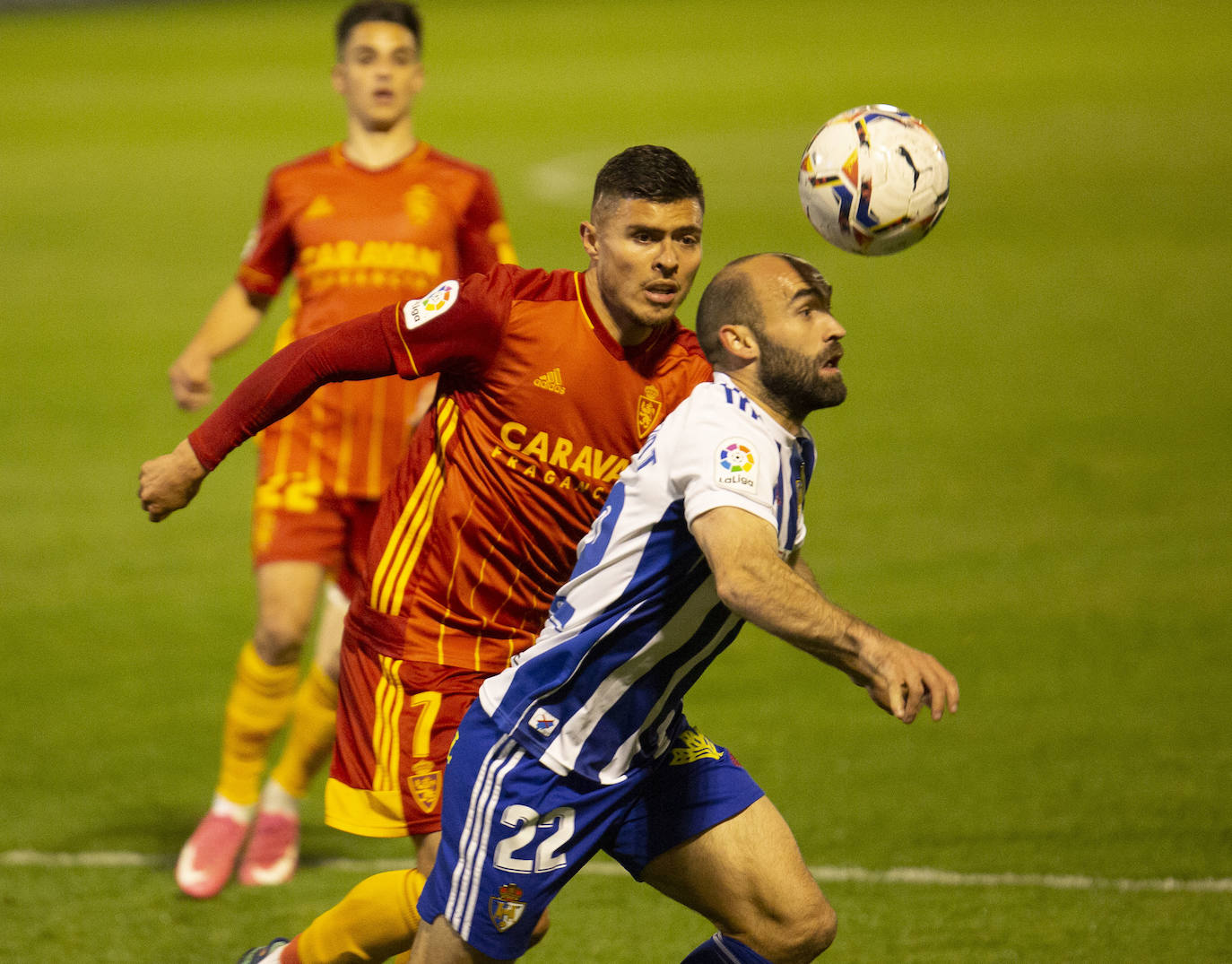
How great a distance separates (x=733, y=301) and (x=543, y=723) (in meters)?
1.03

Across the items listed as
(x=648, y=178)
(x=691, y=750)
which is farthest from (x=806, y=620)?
(x=648, y=178)

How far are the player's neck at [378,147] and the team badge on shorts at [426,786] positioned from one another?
2.71m

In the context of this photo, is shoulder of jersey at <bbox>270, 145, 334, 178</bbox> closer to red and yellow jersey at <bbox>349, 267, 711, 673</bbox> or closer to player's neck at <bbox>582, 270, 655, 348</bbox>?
red and yellow jersey at <bbox>349, 267, 711, 673</bbox>

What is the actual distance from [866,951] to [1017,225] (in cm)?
1500

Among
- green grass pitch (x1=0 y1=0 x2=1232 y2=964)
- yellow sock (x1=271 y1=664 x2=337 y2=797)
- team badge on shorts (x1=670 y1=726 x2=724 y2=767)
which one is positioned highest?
team badge on shorts (x1=670 y1=726 x2=724 y2=767)

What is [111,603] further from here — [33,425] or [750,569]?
[750,569]

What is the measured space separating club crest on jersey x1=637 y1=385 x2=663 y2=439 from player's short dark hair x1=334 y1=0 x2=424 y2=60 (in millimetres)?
2617

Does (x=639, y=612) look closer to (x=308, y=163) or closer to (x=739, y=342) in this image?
(x=739, y=342)

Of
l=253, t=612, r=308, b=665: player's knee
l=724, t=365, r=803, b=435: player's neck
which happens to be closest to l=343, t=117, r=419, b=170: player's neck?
l=253, t=612, r=308, b=665: player's knee

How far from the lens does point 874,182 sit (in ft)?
13.3

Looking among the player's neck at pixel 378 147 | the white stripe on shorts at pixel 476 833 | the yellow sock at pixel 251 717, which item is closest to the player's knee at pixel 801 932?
the white stripe on shorts at pixel 476 833

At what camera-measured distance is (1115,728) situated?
705 centimetres

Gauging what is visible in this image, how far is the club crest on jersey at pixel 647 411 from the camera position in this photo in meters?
3.99

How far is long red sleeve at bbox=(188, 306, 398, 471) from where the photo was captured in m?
3.96
